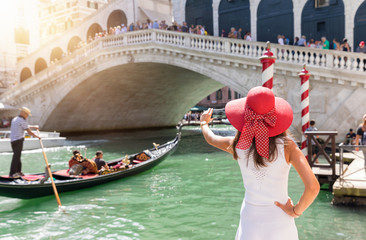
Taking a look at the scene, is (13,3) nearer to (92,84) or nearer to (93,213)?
(92,84)

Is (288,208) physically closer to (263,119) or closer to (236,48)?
(263,119)

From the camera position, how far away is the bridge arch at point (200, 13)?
14.0 metres

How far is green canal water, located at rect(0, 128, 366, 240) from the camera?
417 centimetres

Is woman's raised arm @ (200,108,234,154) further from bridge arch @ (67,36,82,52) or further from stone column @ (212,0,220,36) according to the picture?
bridge arch @ (67,36,82,52)

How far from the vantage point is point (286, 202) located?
1562mm

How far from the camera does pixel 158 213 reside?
4961 mm

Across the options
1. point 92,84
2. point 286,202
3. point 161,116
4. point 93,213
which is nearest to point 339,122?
point 93,213

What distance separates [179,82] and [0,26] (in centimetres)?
1615

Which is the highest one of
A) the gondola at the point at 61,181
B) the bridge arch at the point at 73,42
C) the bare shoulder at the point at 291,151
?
the bridge arch at the point at 73,42

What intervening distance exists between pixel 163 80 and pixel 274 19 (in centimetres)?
664

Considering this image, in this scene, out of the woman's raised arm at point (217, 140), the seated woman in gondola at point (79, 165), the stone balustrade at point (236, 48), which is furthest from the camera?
the stone balustrade at point (236, 48)

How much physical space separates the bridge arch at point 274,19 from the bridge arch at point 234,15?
1.68 ft

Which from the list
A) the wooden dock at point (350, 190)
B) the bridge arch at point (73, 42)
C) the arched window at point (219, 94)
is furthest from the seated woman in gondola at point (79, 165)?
the arched window at point (219, 94)

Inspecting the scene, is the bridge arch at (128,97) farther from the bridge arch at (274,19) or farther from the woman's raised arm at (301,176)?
the woman's raised arm at (301,176)
